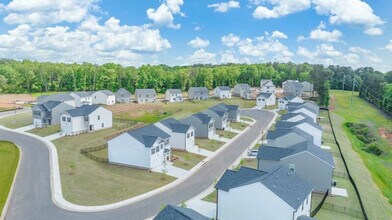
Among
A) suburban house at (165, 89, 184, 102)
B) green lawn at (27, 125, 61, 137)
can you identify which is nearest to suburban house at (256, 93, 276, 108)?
suburban house at (165, 89, 184, 102)

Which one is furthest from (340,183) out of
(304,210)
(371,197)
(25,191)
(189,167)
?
(25,191)

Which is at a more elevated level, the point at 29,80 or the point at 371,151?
the point at 29,80

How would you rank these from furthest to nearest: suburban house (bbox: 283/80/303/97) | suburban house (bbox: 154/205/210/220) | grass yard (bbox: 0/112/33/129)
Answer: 1. suburban house (bbox: 283/80/303/97)
2. grass yard (bbox: 0/112/33/129)
3. suburban house (bbox: 154/205/210/220)

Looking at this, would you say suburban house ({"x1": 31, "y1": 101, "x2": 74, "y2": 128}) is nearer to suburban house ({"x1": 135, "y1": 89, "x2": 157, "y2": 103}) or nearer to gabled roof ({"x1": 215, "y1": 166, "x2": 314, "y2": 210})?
suburban house ({"x1": 135, "y1": 89, "x2": 157, "y2": 103})

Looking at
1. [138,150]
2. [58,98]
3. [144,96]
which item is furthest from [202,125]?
[144,96]

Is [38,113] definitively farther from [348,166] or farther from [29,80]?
[29,80]

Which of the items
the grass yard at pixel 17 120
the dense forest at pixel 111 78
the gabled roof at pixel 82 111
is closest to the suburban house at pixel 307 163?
the gabled roof at pixel 82 111
